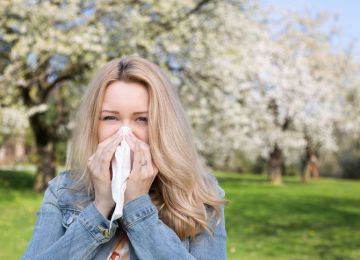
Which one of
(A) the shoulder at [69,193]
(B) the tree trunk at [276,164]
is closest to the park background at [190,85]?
(A) the shoulder at [69,193]

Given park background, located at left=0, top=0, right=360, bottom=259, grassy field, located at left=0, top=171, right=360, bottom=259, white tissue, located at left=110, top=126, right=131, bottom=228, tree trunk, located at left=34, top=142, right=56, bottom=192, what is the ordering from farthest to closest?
tree trunk, located at left=34, top=142, right=56, bottom=192
park background, located at left=0, top=0, right=360, bottom=259
grassy field, located at left=0, top=171, right=360, bottom=259
white tissue, located at left=110, top=126, right=131, bottom=228

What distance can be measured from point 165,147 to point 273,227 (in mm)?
10480

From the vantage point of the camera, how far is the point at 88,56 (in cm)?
1345

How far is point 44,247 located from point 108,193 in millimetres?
310

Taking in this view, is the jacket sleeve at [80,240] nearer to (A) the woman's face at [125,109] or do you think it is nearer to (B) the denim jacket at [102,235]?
(B) the denim jacket at [102,235]

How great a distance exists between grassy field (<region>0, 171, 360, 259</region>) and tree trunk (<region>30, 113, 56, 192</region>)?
31.1 inches

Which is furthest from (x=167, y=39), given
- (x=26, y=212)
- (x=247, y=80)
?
(x=26, y=212)

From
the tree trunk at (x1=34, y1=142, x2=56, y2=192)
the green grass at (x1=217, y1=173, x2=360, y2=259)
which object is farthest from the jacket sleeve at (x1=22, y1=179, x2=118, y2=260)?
the tree trunk at (x1=34, y1=142, x2=56, y2=192)

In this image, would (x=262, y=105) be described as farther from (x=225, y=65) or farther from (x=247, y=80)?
(x=225, y=65)

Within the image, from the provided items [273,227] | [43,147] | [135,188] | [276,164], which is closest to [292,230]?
[273,227]

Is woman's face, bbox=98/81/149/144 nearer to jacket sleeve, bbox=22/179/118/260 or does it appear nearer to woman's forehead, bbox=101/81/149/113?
woman's forehead, bbox=101/81/149/113

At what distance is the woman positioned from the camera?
6.37 ft

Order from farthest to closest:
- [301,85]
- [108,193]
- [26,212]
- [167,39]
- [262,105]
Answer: [301,85] → [262,105] → [167,39] → [26,212] → [108,193]

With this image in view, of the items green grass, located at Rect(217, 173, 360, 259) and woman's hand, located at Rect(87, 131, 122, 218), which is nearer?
woman's hand, located at Rect(87, 131, 122, 218)
